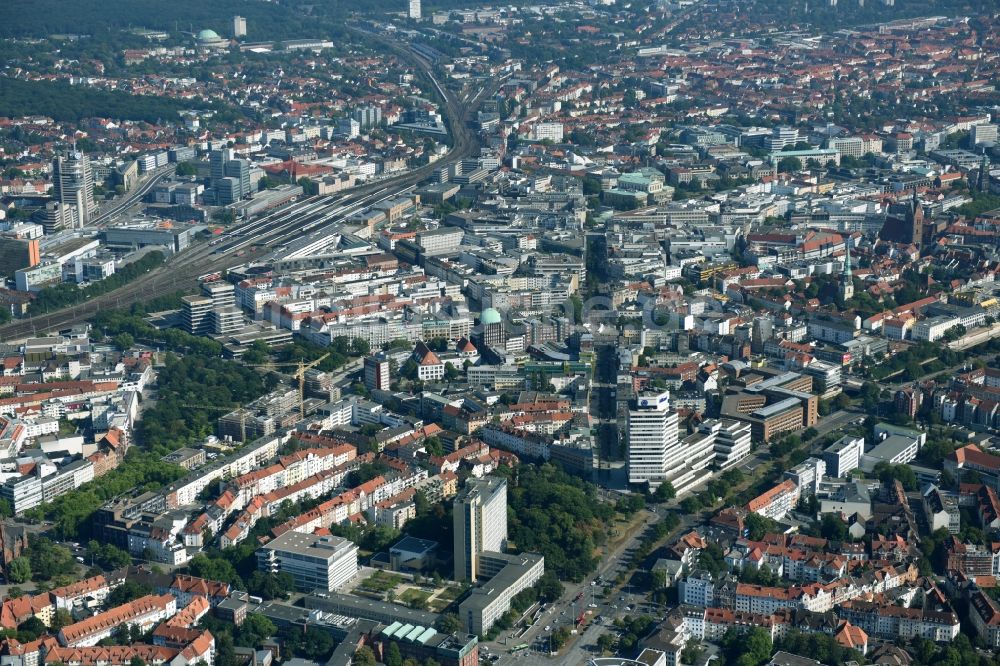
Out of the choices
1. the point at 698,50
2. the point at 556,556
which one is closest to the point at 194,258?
the point at 556,556

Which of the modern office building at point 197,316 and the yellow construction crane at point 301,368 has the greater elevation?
the modern office building at point 197,316

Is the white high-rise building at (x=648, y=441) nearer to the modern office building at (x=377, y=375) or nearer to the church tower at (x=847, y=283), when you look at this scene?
the modern office building at (x=377, y=375)

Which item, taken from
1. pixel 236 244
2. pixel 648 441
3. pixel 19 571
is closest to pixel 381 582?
pixel 19 571

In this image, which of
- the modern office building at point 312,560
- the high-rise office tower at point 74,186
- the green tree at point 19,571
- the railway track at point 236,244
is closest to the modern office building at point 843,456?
the modern office building at point 312,560

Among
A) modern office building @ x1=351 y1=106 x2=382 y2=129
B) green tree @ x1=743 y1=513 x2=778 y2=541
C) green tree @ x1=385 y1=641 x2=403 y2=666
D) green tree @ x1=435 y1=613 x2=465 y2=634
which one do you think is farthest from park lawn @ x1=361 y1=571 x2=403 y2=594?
modern office building @ x1=351 y1=106 x2=382 y2=129

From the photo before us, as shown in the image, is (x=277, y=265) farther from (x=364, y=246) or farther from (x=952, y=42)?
(x=952, y=42)

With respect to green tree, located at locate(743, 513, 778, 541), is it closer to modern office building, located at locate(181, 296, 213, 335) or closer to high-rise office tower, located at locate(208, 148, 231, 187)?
modern office building, located at locate(181, 296, 213, 335)
